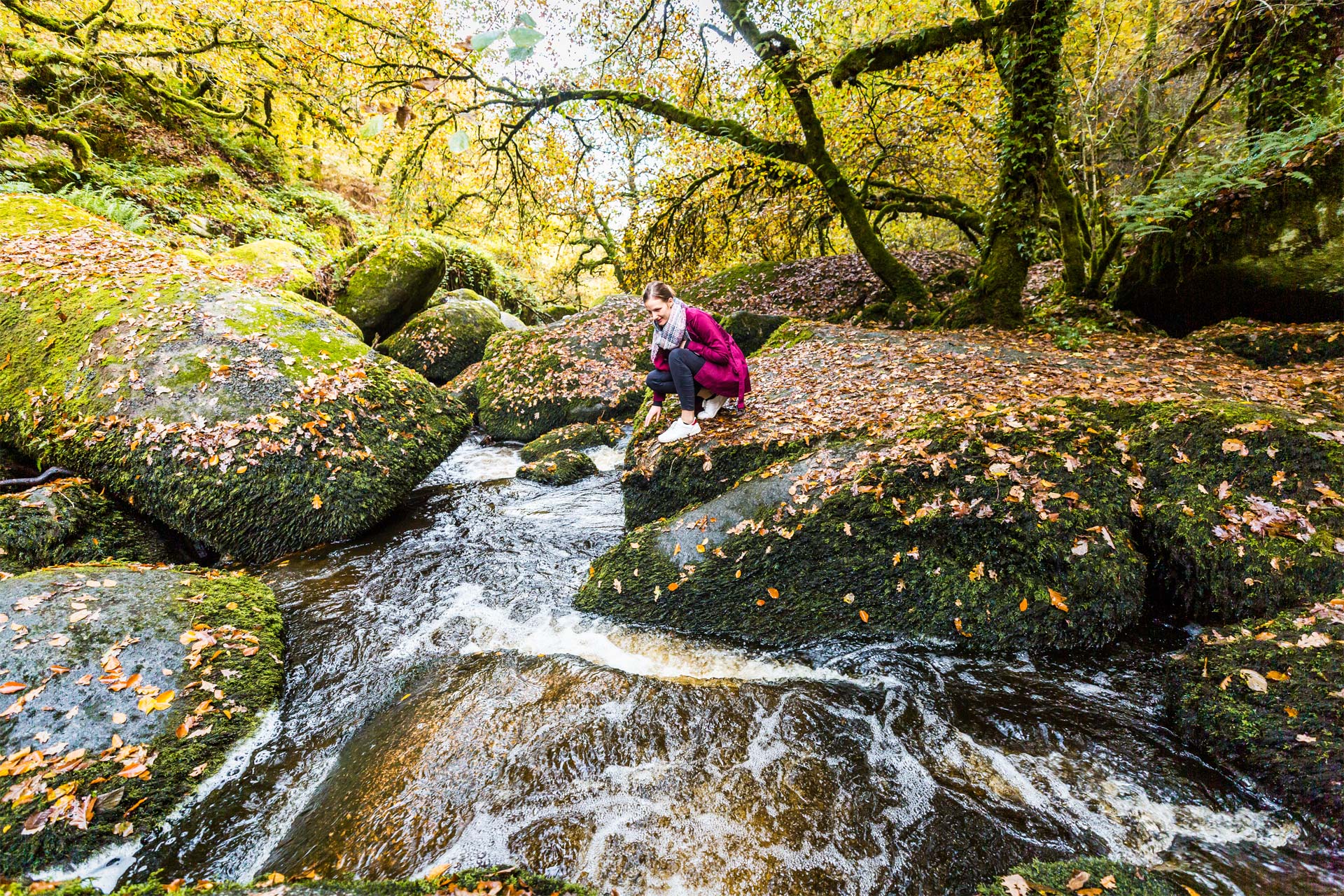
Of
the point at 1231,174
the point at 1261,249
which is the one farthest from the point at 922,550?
the point at 1261,249

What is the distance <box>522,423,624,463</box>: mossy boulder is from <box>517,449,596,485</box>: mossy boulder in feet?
1.94

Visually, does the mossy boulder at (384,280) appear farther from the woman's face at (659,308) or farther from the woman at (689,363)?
the woman's face at (659,308)

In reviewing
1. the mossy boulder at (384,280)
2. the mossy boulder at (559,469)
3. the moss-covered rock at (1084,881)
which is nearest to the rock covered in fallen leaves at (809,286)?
the mossy boulder at (384,280)

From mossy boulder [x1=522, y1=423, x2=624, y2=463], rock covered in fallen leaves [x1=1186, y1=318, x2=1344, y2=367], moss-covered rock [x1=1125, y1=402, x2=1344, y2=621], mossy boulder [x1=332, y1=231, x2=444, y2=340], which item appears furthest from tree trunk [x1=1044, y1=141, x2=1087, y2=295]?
mossy boulder [x1=332, y1=231, x2=444, y2=340]

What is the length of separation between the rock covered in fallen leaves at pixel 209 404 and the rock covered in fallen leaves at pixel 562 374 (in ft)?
9.13

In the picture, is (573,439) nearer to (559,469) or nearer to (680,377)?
(559,469)

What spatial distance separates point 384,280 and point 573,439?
20.3 feet

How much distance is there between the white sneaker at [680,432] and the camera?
5527mm

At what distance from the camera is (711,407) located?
5.77m

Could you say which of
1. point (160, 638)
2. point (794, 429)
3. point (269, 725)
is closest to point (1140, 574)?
point (794, 429)

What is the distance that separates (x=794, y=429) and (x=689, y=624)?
2.19 meters

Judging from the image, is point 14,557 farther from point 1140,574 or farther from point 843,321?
point 843,321

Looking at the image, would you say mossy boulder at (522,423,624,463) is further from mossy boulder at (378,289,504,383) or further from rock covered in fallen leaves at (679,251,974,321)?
rock covered in fallen leaves at (679,251,974,321)

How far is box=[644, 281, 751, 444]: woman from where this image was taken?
4973 millimetres
